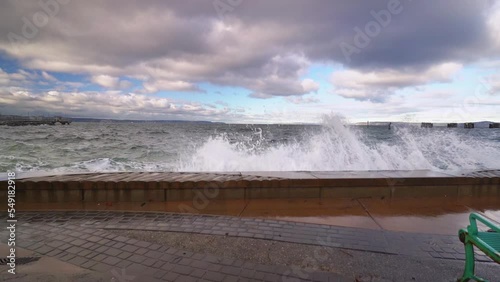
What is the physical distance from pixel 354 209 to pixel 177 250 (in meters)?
3.08

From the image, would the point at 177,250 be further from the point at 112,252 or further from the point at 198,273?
the point at 112,252

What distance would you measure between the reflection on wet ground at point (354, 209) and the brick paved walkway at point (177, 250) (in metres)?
0.30

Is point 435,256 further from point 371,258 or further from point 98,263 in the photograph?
point 98,263

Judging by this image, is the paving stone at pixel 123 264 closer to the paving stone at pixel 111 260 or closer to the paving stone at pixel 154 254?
the paving stone at pixel 111 260

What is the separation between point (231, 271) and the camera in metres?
2.97

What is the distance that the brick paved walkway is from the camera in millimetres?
2977

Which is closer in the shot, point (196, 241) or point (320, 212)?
point (196, 241)

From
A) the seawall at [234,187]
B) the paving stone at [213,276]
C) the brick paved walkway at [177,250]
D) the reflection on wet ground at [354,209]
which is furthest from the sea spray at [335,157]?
the paving stone at [213,276]

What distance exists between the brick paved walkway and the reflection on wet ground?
0.30 metres

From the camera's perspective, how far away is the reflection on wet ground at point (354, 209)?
4395 mm

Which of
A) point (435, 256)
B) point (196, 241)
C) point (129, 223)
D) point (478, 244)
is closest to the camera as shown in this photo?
point (478, 244)

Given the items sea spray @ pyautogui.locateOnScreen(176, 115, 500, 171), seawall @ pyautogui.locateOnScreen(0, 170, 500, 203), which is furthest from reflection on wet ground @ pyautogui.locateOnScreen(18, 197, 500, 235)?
sea spray @ pyautogui.locateOnScreen(176, 115, 500, 171)

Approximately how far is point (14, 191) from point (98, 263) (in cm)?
322

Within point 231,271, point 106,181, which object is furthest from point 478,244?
point 106,181
